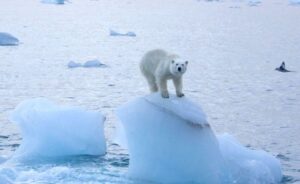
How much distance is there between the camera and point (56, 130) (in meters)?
8.31

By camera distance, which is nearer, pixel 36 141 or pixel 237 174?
pixel 237 174

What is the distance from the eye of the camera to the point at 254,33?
29.4 meters

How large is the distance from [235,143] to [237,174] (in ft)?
1.59

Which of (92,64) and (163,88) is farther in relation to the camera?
(92,64)

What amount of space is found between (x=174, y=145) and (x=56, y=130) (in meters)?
1.66

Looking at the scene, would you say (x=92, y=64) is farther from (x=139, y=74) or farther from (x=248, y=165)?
(x=248, y=165)

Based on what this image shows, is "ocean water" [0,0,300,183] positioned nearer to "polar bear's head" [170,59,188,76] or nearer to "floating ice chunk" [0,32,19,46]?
"floating ice chunk" [0,32,19,46]

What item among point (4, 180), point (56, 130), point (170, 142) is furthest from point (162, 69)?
point (56, 130)

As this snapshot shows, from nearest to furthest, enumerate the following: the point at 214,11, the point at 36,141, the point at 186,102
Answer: the point at 186,102
the point at 36,141
the point at 214,11

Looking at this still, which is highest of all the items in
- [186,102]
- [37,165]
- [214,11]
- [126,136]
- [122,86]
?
[186,102]

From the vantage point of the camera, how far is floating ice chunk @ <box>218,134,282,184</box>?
7.36 m

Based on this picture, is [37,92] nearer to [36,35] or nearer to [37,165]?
[37,165]

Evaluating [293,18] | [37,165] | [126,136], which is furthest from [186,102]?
[293,18]

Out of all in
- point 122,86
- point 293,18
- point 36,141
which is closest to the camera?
point 36,141
